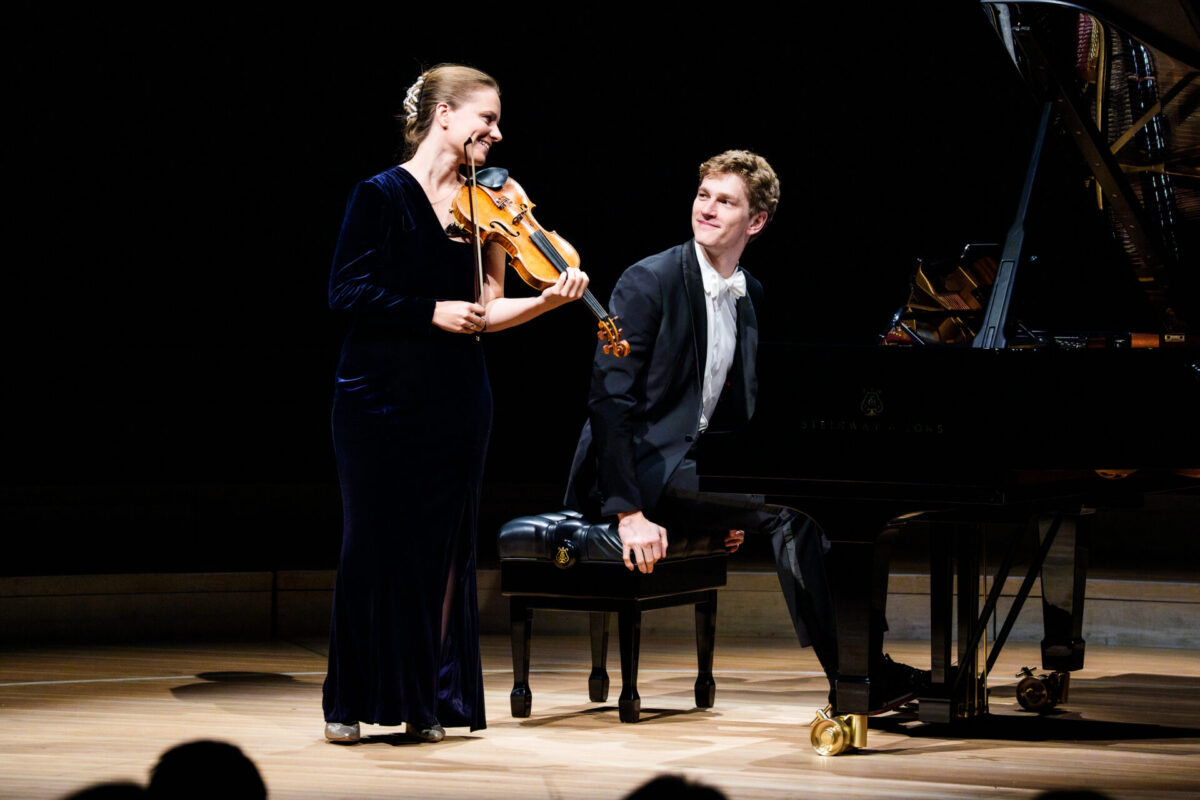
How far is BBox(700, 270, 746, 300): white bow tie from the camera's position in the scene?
12.0ft

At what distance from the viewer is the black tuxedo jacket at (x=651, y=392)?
3.50 metres

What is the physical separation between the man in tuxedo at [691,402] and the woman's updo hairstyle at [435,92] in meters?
0.60

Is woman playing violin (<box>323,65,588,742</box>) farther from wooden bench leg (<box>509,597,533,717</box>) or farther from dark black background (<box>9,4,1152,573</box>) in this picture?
dark black background (<box>9,4,1152,573</box>)

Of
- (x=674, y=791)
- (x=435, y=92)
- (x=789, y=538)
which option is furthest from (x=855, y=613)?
(x=674, y=791)

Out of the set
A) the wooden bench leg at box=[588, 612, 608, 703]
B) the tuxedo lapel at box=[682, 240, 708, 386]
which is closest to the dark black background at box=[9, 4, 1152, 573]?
the wooden bench leg at box=[588, 612, 608, 703]

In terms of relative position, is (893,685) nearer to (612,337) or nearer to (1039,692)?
(1039,692)

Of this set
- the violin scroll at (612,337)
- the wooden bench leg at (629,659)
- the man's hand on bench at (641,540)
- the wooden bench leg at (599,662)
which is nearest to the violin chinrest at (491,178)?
the violin scroll at (612,337)

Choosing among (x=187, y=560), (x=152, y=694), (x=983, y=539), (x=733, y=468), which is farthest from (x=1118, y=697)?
(x=187, y=560)

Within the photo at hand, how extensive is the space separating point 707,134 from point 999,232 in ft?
4.38

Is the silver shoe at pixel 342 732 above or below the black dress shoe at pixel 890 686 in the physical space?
below

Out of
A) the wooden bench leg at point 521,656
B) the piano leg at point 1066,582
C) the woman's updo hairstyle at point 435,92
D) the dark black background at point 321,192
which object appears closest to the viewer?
the woman's updo hairstyle at point 435,92

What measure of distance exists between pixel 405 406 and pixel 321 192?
11.2ft

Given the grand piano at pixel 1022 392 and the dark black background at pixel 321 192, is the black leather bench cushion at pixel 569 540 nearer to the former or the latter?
the grand piano at pixel 1022 392

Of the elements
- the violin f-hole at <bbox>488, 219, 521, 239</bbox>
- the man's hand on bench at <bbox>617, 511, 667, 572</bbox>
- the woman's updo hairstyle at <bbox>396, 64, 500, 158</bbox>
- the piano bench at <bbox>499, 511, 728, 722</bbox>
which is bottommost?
the piano bench at <bbox>499, 511, 728, 722</bbox>
